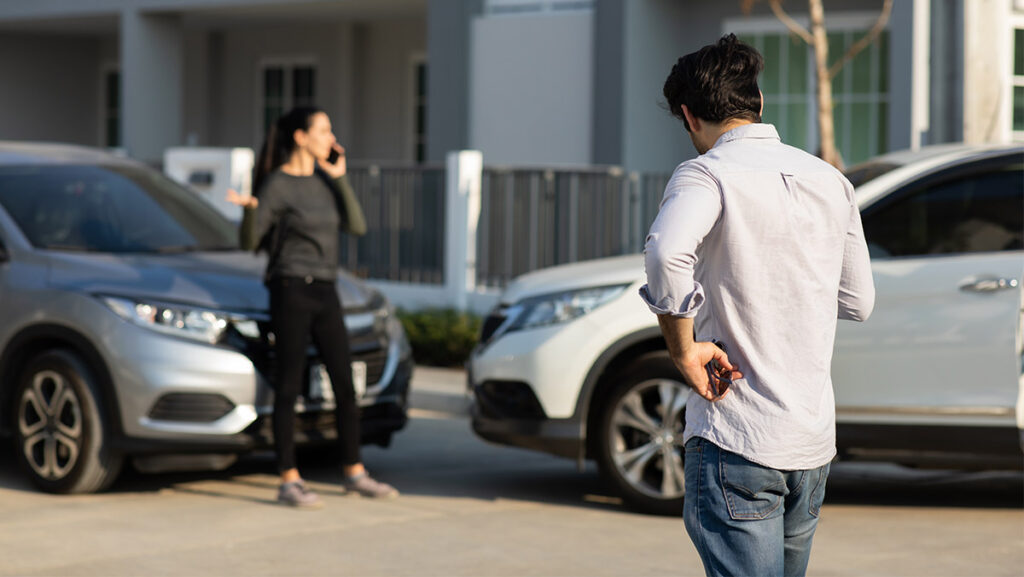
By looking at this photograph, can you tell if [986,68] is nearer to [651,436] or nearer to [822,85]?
[822,85]

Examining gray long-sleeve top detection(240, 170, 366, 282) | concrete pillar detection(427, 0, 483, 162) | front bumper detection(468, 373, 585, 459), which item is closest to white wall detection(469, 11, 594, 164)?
concrete pillar detection(427, 0, 483, 162)

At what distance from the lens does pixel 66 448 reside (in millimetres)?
7246

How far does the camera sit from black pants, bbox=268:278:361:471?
710 centimetres

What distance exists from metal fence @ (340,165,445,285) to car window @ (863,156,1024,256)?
7412 millimetres

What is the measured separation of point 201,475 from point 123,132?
1314 centimetres

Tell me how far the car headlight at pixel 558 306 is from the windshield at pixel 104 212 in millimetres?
1893

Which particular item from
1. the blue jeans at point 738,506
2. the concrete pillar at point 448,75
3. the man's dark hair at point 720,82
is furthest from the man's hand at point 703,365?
the concrete pillar at point 448,75

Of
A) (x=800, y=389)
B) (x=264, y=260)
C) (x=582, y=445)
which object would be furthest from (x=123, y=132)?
(x=800, y=389)

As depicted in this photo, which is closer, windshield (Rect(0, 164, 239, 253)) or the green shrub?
windshield (Rect(0, 164, 239, 253))

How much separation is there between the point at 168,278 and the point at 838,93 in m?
8.84

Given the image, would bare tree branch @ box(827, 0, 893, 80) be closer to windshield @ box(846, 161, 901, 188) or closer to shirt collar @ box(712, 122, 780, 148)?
windshield @ box(846, 161, 901, 188)

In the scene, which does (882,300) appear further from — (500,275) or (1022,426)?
(500,275)

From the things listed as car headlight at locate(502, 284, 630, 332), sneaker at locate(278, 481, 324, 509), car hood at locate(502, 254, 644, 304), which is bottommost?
sneaker at locate(278, 481, 324, 509)

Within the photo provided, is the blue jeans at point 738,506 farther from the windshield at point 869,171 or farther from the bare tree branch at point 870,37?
the bare tree branch at point 870,37
